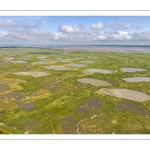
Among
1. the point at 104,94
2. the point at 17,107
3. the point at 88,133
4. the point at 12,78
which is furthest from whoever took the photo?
the point at 12,78

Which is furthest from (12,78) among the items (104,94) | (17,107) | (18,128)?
(18,128)

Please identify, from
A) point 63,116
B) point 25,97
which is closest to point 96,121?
point 63,116

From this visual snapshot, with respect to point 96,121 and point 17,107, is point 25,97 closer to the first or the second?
point 17,107

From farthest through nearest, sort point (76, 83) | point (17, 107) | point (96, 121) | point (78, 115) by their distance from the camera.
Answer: point (76, 83) < point (17, 107) < point (78, 115) < point (96, 121)

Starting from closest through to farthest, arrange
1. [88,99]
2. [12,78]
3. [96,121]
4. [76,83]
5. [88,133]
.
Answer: [88,133] → [96,121] → [88,99] → [76,83] → [12,78]

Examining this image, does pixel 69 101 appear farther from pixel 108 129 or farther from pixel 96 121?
pixel 108 129

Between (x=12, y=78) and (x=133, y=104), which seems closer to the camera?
(x=133, y=104)

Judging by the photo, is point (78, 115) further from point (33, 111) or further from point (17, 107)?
point (17, 107)

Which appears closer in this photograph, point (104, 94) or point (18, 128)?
point (18, 128)

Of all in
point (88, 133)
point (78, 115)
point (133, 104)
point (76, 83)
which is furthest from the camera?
point (76, 83)
